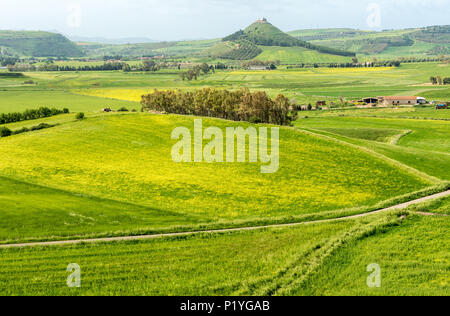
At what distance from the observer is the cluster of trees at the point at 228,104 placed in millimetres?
114062

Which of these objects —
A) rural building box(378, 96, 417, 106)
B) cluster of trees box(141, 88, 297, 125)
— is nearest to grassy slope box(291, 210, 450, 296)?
cluster of trees box(141, 88, 297, 125)

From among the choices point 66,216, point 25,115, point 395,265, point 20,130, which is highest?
point 25,115

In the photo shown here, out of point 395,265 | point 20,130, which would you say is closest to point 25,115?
point 20,130

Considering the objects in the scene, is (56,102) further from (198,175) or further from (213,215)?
(213,215)

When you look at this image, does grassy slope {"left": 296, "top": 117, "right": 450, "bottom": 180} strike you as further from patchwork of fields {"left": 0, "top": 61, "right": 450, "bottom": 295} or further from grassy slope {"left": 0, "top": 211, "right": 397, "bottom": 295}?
grassy slope {"left": 0, "top": 211, "right": 397, "bottom": 295}

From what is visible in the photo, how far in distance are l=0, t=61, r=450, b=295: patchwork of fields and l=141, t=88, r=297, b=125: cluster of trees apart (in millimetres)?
28175

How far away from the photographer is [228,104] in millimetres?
118438

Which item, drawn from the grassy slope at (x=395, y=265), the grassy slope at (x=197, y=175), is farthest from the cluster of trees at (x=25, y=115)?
the grassy slope at (x=395, y=265)

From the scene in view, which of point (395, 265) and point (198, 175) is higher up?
point (198, 175)

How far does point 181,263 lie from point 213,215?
13.9 m

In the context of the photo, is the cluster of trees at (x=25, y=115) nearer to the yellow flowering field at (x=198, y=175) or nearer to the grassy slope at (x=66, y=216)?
the yellow flowering field at (x=198, y=175)
